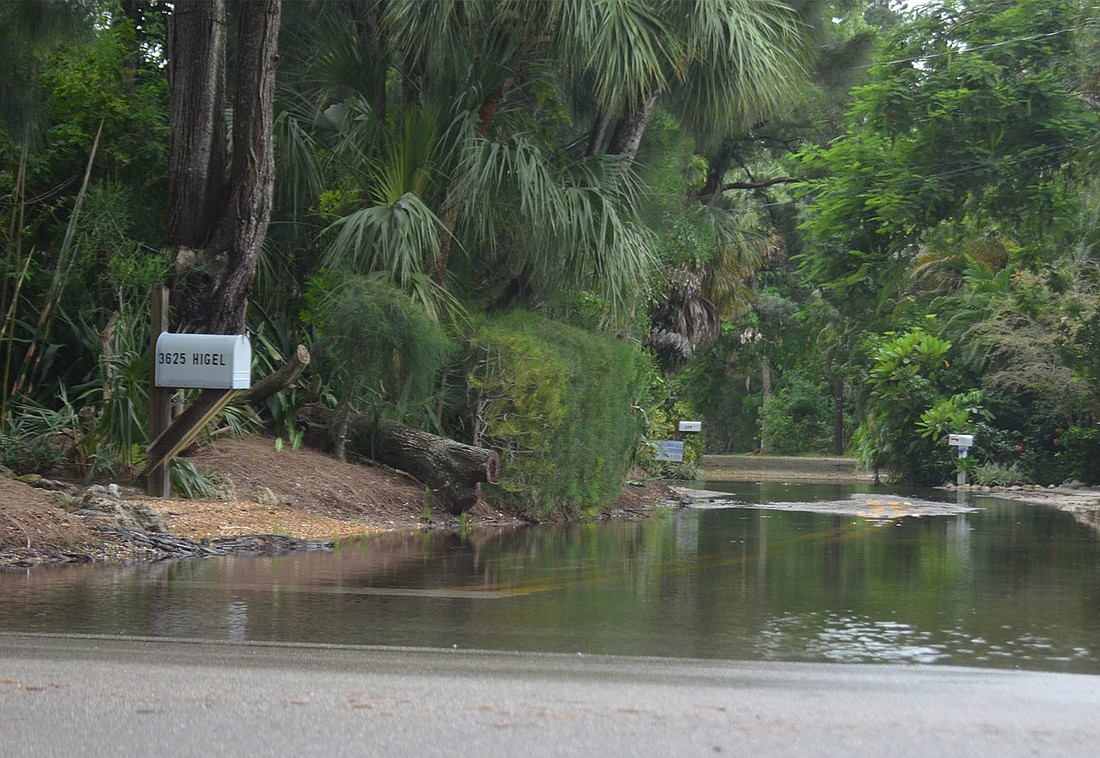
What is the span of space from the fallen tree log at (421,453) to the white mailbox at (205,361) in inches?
125

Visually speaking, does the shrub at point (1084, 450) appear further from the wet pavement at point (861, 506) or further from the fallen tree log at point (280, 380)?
the fallen tree log at point (280, 380)

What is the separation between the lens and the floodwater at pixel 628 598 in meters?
7.21

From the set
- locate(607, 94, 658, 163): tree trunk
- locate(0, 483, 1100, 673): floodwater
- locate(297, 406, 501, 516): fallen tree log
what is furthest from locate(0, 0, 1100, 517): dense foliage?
locate(0, 483, 1100, 673): floodwater

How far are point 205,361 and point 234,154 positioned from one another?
9.71 ft

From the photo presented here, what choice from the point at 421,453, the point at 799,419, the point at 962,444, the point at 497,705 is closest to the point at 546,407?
the point at 421,453

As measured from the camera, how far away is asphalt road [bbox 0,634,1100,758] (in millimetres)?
4926

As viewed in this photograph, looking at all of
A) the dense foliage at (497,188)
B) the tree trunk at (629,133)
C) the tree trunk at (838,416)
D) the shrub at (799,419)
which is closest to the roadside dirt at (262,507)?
the dense foliage at (497,188)

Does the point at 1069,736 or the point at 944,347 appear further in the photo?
the point at 944,347

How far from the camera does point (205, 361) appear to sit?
41.3ft

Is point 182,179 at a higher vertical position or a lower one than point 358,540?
higher

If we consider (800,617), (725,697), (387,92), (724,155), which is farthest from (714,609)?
(724,155)

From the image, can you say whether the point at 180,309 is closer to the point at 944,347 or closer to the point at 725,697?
the point at 725,697

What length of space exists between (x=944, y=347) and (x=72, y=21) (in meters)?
24.6

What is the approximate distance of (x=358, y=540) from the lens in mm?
12797
